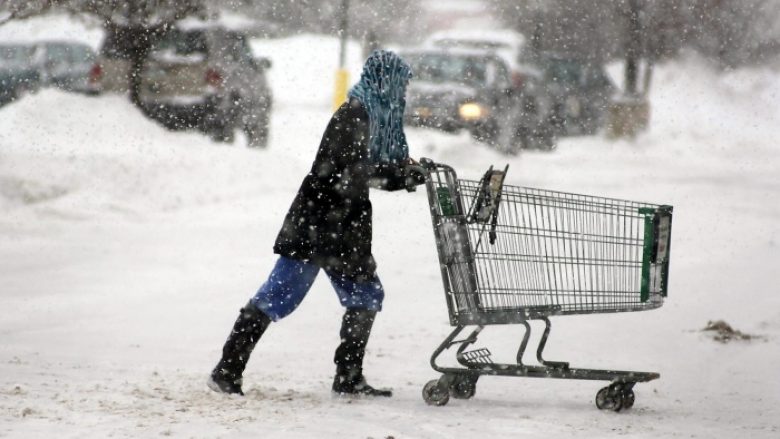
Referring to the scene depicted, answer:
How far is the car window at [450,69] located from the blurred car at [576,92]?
4.09 m

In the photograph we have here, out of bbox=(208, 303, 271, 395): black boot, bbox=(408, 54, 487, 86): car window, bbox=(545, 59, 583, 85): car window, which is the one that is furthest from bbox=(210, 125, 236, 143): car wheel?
bbox=(208, 303, 271, 395): black boot

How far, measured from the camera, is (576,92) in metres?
23.4

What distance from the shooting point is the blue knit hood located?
520 centimetres

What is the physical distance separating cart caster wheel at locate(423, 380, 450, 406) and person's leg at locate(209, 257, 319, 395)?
0.67 m

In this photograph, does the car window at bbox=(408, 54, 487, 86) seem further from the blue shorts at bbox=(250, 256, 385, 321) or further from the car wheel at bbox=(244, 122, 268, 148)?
the blue shorts at bbox=(250, 256, 385, 321)

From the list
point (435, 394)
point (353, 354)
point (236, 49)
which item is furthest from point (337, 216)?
point (236, 49)

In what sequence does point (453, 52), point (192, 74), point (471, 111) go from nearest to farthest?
1. point (192, 74)
2. point (471, 111)
3. point (453, 52)

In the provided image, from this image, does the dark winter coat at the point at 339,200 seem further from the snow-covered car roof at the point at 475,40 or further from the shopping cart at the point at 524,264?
the snow-covered car roof at the point at 475,40

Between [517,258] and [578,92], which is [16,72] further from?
[517,258]

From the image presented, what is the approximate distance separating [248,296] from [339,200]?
11.6ft

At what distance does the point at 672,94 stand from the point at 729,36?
2207 mm

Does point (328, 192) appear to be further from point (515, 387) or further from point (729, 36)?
point (729, 36)

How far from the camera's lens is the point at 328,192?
518cm

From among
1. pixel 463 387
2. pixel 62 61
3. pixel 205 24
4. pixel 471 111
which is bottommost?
pixel 463 387
